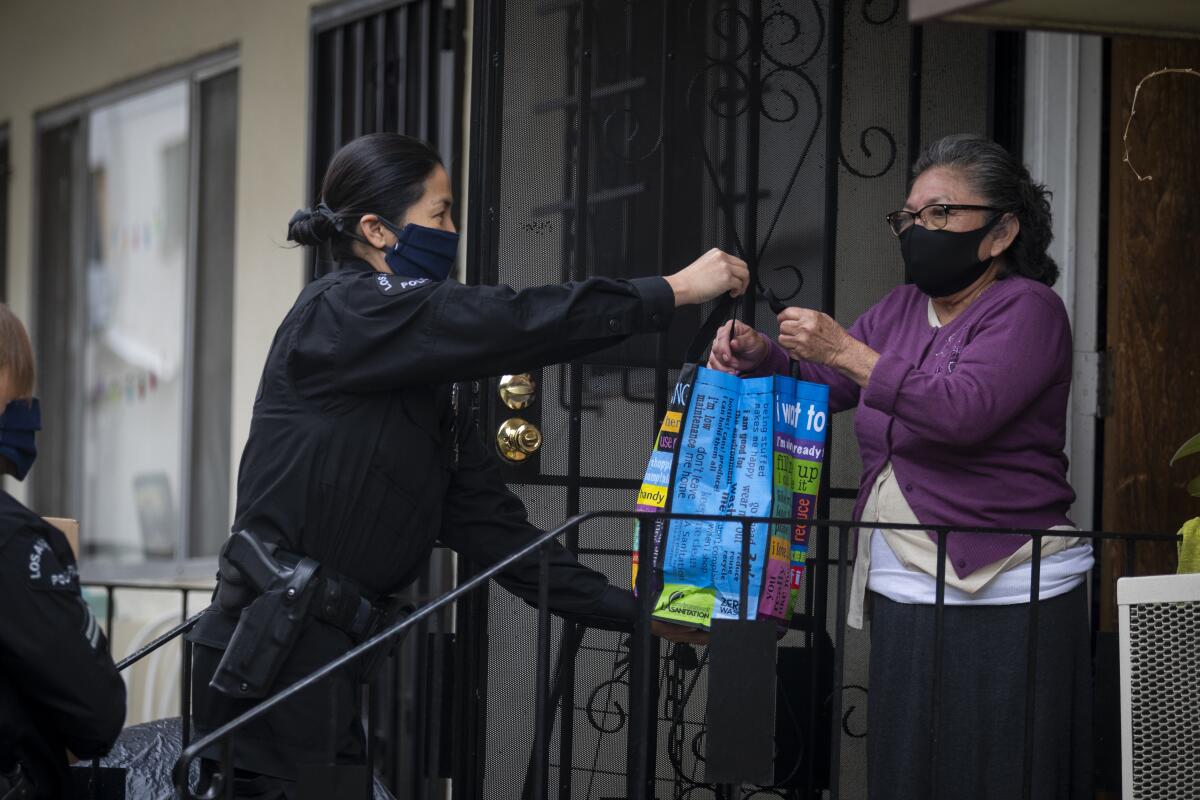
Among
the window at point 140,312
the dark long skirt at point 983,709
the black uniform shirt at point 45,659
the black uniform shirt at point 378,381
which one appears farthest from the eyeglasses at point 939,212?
the window at point 140,312

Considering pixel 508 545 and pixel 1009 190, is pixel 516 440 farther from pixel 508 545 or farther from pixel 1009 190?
pixel 1009 190

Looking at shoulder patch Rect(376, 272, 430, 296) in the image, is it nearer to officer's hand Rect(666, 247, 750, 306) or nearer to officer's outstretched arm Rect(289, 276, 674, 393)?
officer's outstretched arm Rect(289, 276, 674, 393)

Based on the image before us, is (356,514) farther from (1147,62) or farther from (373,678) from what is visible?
(1147,62)

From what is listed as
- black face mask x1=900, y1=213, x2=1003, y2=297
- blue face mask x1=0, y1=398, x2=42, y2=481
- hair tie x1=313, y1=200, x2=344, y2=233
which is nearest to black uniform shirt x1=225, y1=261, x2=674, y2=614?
hair tie x1=313, y1=200, x2=344, y2=233

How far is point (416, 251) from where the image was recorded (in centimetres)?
294

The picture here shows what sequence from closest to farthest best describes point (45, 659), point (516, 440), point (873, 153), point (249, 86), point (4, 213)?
point (45, 659) → point (516, 440) → point (873, 153) → point (249, 86) → point (4, 213)

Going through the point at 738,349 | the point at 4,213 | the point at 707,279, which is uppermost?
the point at 4,213

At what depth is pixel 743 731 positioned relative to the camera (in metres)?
2.78

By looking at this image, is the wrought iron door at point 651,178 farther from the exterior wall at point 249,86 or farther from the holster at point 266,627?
the exterior wall at point 249,86

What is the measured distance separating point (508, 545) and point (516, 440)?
517 millimetres

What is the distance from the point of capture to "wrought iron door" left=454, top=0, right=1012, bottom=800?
3.66 m

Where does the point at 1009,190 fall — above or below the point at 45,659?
above


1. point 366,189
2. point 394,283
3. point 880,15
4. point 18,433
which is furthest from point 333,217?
point 880,15

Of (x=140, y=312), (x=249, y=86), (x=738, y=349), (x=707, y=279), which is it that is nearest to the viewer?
(x=707, y=279)
